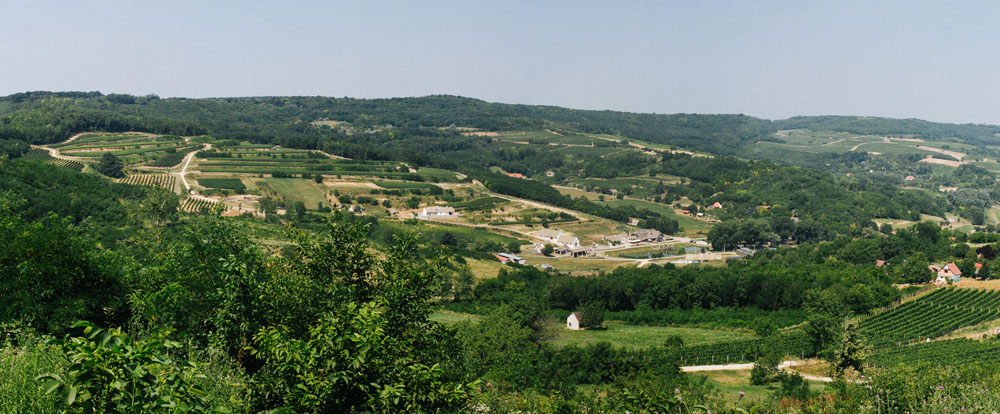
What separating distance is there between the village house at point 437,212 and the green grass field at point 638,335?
4396 cm

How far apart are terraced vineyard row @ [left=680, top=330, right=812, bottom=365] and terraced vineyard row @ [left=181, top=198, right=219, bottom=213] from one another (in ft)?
181

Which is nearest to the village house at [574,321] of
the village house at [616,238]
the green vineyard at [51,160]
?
the village house at [616,238]

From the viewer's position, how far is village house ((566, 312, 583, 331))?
1826 inches

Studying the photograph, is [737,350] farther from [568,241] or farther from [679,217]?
[679,217]

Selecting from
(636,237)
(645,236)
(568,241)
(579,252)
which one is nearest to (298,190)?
(568,241)

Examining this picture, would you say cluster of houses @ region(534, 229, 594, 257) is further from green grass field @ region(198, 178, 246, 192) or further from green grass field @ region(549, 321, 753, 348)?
green grass field @ region(198, 178, 246, 192)

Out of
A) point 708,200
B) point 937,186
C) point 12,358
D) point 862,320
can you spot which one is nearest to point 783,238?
point 708,200

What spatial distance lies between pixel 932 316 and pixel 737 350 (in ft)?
55.6

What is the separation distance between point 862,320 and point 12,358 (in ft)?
160

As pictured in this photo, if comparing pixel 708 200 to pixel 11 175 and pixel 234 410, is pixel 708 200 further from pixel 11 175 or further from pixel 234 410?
pixel 234 410

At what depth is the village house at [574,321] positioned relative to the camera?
46375mm

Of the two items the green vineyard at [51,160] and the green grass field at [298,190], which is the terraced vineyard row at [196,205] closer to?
the green grass field at [298,190]

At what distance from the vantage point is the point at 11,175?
47500 millimetres

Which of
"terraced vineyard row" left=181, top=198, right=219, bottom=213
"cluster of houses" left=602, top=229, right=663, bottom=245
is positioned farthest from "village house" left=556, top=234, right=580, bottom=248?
"terraced vineyard row" left=181, top=198, right=219, bottom=213
